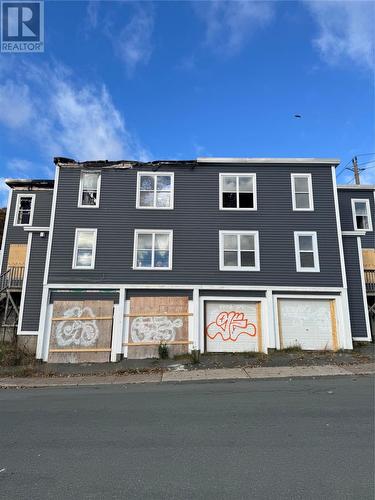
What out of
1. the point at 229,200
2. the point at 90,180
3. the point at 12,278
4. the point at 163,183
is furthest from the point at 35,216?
the point at 229,200

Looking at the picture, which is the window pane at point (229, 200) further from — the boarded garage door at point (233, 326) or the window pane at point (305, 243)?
the boarded garage door at point (233, 326)

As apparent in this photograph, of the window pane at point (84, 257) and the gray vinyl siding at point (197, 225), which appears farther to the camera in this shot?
the window pane at point (84, 257)

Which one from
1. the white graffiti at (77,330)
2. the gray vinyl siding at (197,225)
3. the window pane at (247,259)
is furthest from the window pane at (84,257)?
the window pane at (247,259)

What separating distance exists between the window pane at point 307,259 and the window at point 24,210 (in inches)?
595

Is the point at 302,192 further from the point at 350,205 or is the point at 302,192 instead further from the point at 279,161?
the point at 350,205

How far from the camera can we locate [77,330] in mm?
15469

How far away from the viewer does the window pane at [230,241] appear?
16781 mm

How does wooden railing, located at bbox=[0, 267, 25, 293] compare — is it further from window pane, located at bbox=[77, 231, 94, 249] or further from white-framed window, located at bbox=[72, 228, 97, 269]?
window pane, located at bbox=[77, 231, 94, 249]

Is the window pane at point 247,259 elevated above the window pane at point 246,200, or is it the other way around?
the window pane at point 246,200

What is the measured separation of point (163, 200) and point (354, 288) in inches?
389

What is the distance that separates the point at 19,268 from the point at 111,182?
7304 mm

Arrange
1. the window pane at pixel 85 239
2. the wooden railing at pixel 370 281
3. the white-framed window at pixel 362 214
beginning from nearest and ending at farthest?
1. the window pane at pixel 85 239
2. the wooden railing at pixel 370 281
3. the white-framed window at pixel 362 214

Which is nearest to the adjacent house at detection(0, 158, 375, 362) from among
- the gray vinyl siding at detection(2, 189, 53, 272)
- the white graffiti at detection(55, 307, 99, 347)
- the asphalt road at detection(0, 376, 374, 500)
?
the white graffiti at detection(55, 307, 99, 347)

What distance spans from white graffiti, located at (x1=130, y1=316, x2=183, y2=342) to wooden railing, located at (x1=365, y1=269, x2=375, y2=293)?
1002cm
